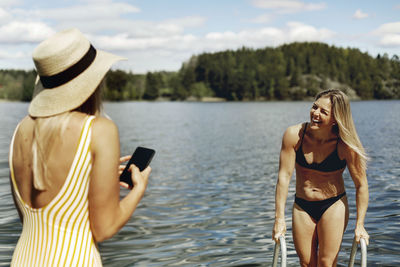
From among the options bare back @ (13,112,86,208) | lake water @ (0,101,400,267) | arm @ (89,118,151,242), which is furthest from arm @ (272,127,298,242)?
lake water @ (0,101,400,267)

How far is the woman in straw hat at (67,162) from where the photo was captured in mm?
2295

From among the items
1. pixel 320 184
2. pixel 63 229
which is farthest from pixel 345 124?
pixel 63 229

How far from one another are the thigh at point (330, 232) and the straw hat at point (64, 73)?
344 centimetres

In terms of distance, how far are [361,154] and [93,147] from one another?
3353mm

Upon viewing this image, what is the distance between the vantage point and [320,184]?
5.32m

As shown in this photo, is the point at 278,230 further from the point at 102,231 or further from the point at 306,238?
the point at 102,231

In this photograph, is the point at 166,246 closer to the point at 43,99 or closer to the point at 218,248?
Result: the point at 218,248

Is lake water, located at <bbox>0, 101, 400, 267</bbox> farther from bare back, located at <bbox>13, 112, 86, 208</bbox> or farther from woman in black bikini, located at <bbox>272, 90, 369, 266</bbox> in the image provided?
bare back, located at <bbox>13, 112, 86, 208</bbox>

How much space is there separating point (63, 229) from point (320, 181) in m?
3.42

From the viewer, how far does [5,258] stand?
887cm

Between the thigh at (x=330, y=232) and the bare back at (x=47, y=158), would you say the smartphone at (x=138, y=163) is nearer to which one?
the bare back at (x=47, y=158)

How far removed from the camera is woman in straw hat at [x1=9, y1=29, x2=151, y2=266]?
2295 millimetres

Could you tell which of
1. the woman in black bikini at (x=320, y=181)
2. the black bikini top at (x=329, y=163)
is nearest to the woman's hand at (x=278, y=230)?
the woman in black bikini at (x=320, y=181)

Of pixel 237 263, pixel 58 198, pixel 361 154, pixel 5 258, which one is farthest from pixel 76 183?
pixel 5 258
